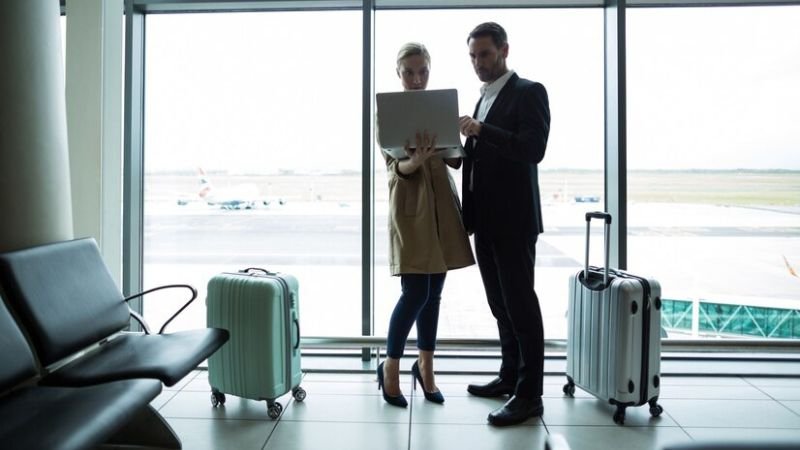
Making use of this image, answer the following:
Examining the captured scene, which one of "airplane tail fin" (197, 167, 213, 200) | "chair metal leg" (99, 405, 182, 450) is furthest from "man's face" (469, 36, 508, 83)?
"chair metal leg" (99, 405, 182, 450)

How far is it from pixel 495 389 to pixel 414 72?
A: 1425 millimetres

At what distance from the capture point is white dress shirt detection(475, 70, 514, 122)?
232 cm

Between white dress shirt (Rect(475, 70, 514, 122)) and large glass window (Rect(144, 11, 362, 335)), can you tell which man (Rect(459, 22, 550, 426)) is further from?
large glass window (Rect(144, 11, 362, 335))

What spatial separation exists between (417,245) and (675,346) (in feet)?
4.67

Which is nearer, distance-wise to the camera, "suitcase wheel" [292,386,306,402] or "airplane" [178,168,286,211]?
"suitcase wheel" [292,386,306,402]

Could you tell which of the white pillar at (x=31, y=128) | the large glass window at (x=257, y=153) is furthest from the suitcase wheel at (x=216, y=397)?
the white pillar at (x=31, y=128)

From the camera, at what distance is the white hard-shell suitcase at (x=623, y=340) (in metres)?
2.29

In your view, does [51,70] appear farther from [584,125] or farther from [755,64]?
[755,64]

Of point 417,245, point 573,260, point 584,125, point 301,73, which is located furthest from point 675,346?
point 301,73

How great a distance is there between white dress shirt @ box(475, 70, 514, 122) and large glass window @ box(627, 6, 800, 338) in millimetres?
980

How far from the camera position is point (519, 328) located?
2.30m

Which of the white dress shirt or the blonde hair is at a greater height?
the blonde hair

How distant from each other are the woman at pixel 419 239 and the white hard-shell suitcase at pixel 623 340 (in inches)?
22.7

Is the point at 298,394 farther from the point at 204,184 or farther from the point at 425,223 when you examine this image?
the point at 204,184
